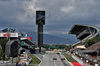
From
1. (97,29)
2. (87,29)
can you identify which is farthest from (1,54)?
(87,29)

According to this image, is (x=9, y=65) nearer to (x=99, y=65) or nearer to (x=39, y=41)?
(x=99, y=65)

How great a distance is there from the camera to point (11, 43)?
23672 millimetres

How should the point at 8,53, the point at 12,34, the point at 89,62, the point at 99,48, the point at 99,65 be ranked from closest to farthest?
the point at 8,53, the point at 99,65, the point at 89,62, the point at 99,48, the point at 12,34

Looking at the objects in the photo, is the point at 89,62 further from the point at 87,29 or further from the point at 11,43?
the point at 87,29

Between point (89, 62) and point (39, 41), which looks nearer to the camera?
point (89, 62)

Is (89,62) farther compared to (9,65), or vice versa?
(89,62)

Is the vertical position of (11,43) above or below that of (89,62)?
above

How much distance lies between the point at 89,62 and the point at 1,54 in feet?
93.1

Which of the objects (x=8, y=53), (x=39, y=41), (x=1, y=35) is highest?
(x=8, y=53)

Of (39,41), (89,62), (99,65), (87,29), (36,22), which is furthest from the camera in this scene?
(36,22)

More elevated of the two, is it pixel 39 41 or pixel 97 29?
pixel 97 29

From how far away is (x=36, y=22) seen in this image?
200 meters

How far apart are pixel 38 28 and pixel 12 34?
277 feet

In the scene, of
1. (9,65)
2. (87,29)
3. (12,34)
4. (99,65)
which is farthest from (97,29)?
(9,65)
